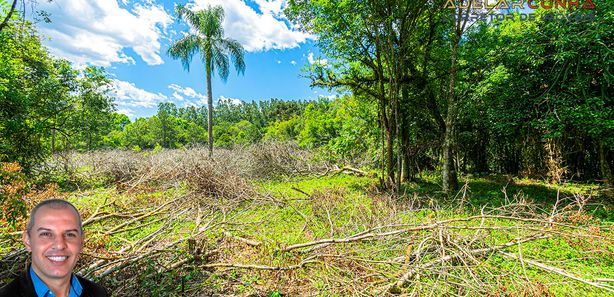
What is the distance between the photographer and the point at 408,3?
7.45 meters

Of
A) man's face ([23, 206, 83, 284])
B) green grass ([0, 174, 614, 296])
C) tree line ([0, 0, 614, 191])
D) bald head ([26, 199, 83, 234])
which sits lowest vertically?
green grass ([0, 174, 614, 296])

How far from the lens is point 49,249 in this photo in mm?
1409

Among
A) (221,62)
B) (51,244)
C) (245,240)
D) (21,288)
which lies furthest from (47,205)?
(221,62)

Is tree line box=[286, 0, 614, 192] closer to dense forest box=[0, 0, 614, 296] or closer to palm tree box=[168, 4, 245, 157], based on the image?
dense forest box=[0, 0, 614, 296]

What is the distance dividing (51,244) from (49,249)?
0.03 meters

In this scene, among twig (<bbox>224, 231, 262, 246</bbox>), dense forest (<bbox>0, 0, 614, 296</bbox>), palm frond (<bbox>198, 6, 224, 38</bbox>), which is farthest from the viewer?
palm frond (<bbox>198, 6, 224, 38</bbox>)

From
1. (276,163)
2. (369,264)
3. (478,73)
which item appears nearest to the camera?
(369,264)

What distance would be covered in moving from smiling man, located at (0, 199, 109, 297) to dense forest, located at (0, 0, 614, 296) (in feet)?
5.90

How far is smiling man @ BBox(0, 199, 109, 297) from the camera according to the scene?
1.41 meters

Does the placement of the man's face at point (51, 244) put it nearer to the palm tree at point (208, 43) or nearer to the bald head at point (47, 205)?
the bald head at point (47, 205)

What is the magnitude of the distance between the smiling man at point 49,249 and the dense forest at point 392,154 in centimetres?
180

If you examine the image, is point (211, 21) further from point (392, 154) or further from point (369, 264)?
point (369, 264)

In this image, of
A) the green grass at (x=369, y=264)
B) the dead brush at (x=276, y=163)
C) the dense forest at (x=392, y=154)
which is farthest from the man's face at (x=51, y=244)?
the dead brush at (x=276, y=163)

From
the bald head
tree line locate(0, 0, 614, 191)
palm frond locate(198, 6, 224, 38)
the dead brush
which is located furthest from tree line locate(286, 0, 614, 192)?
palm frond locate(198, 6, 224, 38)
